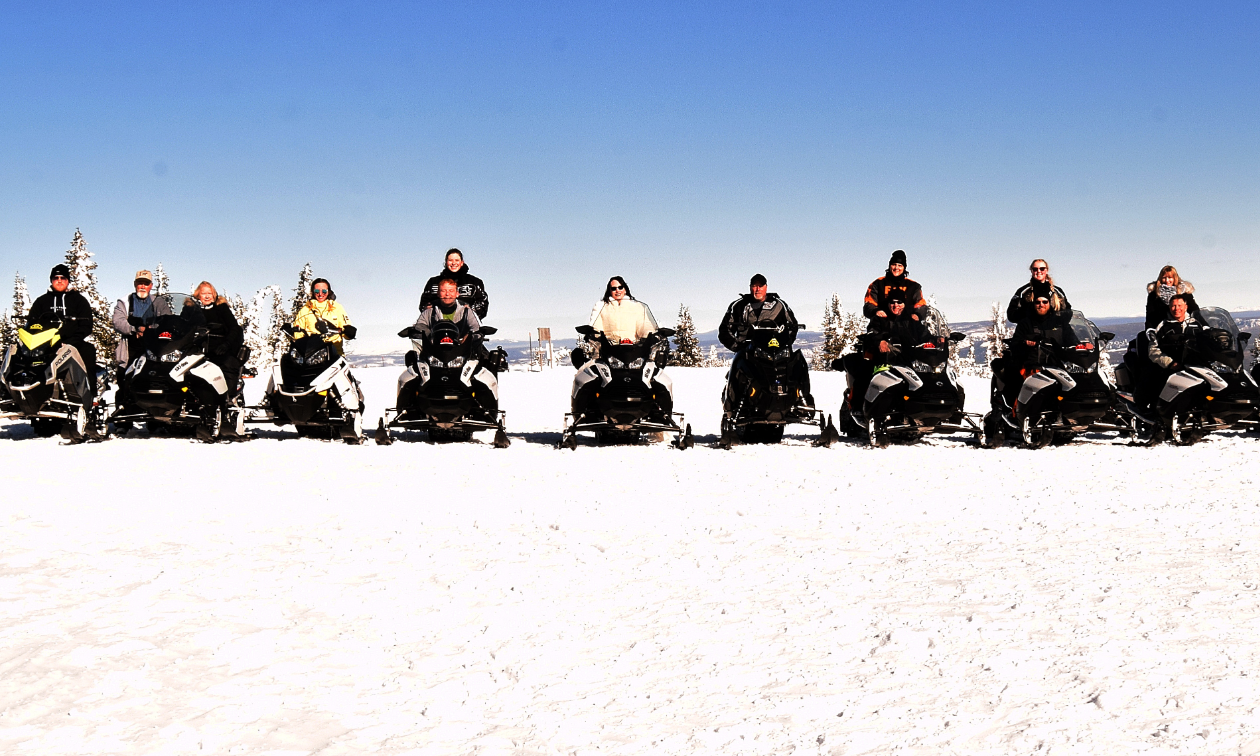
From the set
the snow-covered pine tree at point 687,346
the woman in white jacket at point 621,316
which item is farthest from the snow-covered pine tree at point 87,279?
the woman in white jacket at point 621,316

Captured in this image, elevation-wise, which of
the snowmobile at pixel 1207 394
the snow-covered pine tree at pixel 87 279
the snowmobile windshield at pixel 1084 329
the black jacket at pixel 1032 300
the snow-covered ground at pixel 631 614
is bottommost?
the snow-covered ground at pixel 631 614

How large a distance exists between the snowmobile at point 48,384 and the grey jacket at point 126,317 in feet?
2.33

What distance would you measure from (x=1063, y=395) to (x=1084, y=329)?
3.33ft

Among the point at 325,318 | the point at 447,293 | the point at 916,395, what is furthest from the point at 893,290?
the point at 325,318

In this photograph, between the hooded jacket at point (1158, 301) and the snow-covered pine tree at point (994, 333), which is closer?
the hooded jacket at point (1158, 301)

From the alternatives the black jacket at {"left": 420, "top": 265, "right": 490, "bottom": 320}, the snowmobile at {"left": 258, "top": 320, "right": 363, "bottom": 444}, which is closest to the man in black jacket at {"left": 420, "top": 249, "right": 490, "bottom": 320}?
the black jacket at {"left": 420, "top": 265, "right": 490, "bottom": 320}

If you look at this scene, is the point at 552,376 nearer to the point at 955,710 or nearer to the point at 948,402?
the point at 948,402

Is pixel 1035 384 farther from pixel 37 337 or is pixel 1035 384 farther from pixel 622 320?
pixel 37 337

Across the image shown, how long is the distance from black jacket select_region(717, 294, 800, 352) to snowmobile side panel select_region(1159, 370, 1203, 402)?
15.3 feet

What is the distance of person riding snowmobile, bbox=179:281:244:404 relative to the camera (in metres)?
14.0

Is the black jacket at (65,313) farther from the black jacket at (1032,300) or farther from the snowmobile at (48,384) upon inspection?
the black jacket at (1032,300)

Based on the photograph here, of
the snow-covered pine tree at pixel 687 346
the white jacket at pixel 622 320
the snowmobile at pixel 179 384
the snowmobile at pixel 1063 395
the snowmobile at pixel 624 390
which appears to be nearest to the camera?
the snowmobile at pixel 1063 395

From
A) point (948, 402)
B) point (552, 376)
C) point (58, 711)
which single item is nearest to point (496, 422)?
point (948, 402)

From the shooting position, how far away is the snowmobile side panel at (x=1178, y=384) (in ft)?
43.8
